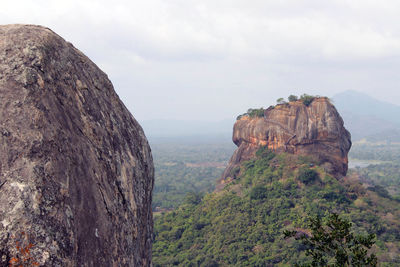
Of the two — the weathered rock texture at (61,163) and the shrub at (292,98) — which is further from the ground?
the shrub at (292,98)

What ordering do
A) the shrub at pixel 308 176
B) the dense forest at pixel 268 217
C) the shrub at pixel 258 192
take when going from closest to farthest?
the dense forest at pixel 268 217 < the shrub at pixel 308 176 < the shrub at pixel 258 192

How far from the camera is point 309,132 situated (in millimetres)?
37406

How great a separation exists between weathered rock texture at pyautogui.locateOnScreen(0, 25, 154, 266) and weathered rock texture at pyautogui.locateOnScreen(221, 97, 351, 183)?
31483 millimetres

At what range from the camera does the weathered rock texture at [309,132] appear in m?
37.1

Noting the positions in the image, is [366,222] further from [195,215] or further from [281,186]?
[195,215]

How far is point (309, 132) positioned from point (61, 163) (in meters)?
34.6

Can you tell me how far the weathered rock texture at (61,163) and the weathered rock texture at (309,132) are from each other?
31.5m

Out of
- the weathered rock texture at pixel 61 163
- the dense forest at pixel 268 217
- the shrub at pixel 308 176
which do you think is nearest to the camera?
the weathered rock texture at pixel 61 163

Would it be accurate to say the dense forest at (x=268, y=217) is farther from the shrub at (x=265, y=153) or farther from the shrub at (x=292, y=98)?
the shrub at (x=292, y=98)

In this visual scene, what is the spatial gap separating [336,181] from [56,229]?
113 feet

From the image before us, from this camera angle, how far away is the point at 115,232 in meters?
7.79

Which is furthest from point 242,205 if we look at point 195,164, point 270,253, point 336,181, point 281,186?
point 195,164

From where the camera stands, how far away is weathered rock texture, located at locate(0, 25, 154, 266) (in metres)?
5.73

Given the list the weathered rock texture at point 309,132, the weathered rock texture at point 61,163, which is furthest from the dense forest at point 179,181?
the weathered rock texture at point 61,163
